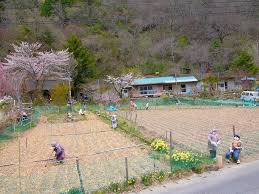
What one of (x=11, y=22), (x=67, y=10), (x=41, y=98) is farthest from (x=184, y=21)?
(x=41, y=98)

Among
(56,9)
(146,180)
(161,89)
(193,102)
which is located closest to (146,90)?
(161,89)

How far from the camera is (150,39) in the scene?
196 feet

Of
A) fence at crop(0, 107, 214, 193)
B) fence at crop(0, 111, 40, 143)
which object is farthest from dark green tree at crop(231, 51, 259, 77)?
fence at crop(0, 107, 214, 193)

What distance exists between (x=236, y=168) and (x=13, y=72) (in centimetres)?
2959

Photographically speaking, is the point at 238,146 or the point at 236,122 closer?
the point at 238,146

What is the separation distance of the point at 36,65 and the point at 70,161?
25125 millimetres

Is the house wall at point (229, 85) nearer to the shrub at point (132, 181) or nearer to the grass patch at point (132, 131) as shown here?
the grass patch at point (132, 131)

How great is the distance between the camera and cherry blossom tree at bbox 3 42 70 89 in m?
36.0

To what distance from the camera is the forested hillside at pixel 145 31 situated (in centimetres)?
5084

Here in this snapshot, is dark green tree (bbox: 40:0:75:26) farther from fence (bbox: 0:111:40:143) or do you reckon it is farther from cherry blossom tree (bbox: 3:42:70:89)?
fence (bbox: 0:111:40:143)

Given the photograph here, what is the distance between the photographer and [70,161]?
13.3 m

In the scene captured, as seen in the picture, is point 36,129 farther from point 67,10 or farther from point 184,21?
point 184,21

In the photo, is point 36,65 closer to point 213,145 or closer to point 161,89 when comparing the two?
point 161,89

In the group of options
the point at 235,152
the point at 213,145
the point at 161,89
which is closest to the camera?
the point at 235,152
